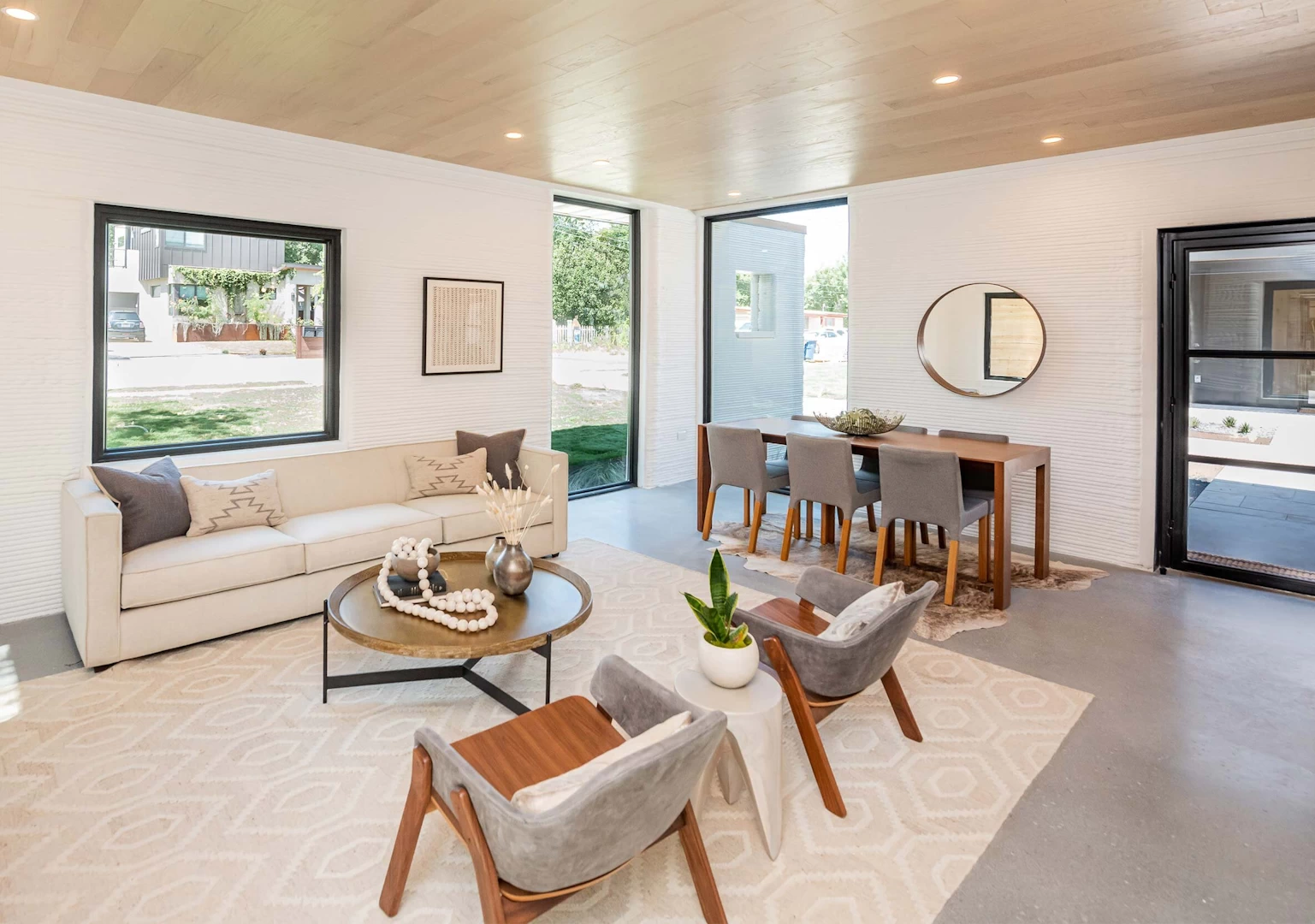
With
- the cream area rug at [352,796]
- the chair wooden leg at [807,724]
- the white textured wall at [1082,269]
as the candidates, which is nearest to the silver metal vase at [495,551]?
the cream area rug at [352,796]

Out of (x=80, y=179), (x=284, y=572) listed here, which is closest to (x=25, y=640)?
(x=284, y=572)

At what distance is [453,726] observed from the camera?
285 centimetres

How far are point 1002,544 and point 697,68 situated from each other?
278 centimetres

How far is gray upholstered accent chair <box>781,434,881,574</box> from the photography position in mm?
4750

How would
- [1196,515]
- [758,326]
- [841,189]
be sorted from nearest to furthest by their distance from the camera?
1. [1196,515]
2. [841,189]
3. [758,326]

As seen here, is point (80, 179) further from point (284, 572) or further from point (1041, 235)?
point (1041, 235)

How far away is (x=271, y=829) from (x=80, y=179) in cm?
348

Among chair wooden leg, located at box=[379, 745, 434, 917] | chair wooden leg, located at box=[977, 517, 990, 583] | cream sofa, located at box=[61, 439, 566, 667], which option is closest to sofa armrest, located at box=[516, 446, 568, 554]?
cream sofa, located at box=[61, 439, 566, 667]

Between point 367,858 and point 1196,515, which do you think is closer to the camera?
point 367,858

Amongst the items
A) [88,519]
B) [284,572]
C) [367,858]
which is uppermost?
[88,519]

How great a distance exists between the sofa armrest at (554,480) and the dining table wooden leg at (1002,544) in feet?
8.34

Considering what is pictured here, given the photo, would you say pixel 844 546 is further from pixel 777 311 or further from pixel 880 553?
pixel 777 311

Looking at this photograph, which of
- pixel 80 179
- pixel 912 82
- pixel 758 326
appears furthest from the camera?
pixel 758 326

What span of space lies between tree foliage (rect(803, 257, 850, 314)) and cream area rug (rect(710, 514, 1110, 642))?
6.17 ft
